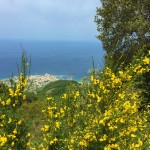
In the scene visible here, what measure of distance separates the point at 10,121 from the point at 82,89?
2.03 m

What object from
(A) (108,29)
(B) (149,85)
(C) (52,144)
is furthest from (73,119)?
(A) (108,29)

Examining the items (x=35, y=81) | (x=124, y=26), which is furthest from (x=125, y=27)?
(x=35, y=81)

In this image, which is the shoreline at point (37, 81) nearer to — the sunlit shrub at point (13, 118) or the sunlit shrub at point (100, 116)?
the sunlit shrub at point (13, 118)

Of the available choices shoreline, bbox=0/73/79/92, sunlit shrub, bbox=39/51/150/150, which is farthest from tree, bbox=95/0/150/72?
sunlit shrub, bbox=39/51/150/150

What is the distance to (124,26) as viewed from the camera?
69.9 feet

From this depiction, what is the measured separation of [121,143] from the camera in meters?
7.73

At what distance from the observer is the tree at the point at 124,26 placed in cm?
2054

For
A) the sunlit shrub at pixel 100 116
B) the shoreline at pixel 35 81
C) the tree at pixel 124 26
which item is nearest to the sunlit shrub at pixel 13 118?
the shoreline at pixel 35 81

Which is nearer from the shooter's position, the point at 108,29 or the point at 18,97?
the point at 18,97

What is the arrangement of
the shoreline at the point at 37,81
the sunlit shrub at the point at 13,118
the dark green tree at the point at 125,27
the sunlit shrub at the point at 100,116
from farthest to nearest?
the dark green tree at the point at 125,27 → the shoreline at the point at 37,81 → the sunlit shrub at the point at 13,118 → the sunlit shrub at the point at 100,116

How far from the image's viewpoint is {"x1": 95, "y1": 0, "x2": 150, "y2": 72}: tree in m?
20.5

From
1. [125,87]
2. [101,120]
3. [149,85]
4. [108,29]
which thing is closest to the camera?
[101,120]

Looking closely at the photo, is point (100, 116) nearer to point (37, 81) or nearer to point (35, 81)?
point (35, 81)

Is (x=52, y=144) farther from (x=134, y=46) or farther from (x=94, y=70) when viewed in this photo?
(x=134, y=46)
